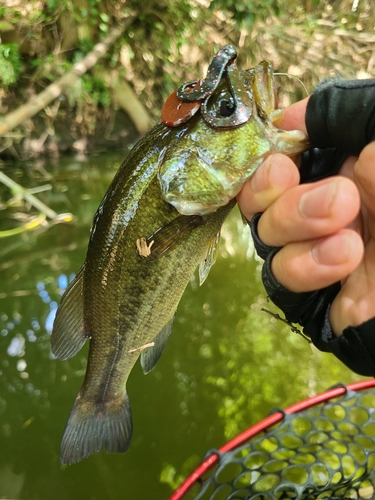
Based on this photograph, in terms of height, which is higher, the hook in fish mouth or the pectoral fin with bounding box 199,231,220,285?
the hook in fish mouth

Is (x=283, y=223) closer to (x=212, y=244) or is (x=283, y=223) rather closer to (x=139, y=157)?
(x=212, y=244)

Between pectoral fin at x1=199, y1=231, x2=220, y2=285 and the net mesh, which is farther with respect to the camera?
the net mesh

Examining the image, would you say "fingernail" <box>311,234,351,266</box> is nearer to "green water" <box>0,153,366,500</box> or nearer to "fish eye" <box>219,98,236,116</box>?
"fish eye" <box>219,98,236,116</box>

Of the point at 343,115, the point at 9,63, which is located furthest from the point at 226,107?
the point at 9,63

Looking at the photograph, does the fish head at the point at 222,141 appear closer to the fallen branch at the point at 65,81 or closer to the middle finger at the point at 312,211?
the middle finger at the point at 312,211

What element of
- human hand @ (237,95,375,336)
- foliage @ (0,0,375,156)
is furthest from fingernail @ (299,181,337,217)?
foliage @ (0,0,375,156)

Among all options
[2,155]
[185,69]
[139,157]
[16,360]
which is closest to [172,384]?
[16,360]
